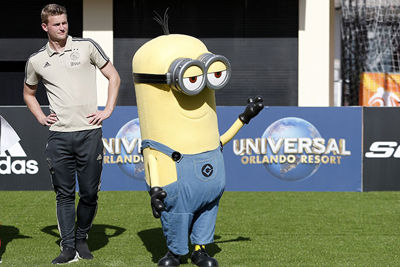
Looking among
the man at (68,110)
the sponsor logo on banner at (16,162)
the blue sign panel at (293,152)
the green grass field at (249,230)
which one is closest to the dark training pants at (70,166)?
the man at (68,110)

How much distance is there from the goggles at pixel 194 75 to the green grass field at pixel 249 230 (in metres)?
1.45

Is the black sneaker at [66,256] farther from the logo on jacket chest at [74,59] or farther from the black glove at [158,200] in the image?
the logo on jacket chest at [74,59]

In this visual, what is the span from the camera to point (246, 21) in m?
17.5

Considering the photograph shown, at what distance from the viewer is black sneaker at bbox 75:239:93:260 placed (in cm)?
638

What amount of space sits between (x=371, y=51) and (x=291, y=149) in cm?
1251

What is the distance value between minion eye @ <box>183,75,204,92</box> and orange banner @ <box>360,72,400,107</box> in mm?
17509

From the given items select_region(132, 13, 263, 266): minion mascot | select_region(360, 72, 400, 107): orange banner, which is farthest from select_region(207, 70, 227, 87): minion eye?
select_region(360, 72, 400, 107): orange banner

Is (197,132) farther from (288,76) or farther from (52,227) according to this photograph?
(288,76)

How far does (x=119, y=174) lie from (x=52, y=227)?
11.3ft

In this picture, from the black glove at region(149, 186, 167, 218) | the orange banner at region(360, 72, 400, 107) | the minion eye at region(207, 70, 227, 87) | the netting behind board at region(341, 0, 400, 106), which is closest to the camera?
the black glove at region(149, 186, 167, 218)

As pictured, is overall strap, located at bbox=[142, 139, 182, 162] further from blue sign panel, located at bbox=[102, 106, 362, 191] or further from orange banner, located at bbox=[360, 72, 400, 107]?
orange banner, located at bbox=[360, 72, 400, 107]

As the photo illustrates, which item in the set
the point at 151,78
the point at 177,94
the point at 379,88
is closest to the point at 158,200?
the point at 177,94

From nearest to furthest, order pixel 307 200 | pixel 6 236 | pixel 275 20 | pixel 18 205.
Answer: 1. pixel 6 236
2. pixel 18 205
3. pixel 307 200
4. pixel 275 20

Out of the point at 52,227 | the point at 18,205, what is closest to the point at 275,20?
the point at 18,205
